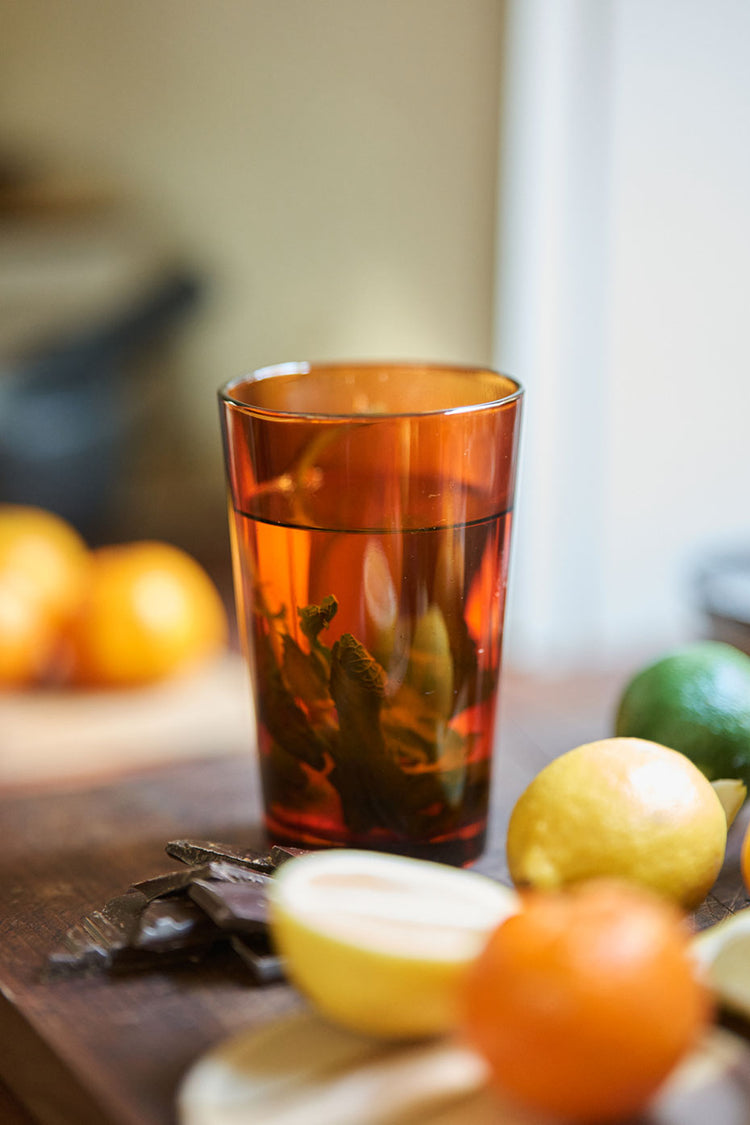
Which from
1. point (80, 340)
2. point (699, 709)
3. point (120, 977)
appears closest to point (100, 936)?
point (120, 977)

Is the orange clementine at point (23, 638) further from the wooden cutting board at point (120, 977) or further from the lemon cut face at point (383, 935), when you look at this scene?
the lemon cut face at point (383, 935)

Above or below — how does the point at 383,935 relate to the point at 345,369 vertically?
below

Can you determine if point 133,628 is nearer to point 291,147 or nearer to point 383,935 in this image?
point 383,935

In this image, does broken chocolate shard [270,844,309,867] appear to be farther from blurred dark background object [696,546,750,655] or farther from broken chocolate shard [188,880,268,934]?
blurred dark background object [696,546,750,655]

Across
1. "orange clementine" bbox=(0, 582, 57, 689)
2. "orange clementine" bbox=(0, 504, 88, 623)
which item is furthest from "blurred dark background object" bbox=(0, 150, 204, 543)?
"orange clementine" bbox=(0, 582, 57, 689)

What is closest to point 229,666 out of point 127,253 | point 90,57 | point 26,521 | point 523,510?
point 26,521

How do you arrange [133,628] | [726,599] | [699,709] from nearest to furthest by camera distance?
[699,709] < [726,599] < [133,628]
